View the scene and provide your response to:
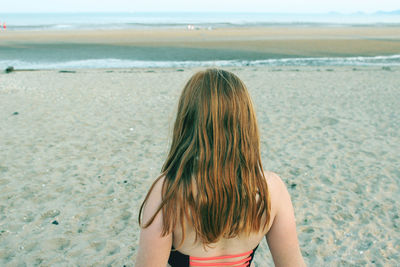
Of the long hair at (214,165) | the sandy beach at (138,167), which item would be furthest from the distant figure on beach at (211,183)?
the sandy beach at (138,167)

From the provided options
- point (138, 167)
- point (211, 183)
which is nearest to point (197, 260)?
point (211, 183)

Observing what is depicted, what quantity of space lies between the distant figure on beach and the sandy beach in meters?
0.36

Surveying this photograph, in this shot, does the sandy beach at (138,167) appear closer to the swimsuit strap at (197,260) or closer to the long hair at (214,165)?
the long hair at (214,165)

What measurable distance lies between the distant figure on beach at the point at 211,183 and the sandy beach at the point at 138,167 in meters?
0.36

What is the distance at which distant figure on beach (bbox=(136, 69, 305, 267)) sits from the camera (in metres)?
1.35

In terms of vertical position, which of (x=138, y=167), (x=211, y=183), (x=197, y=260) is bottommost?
(x=138, y=167)

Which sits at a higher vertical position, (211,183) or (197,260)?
(211,183)

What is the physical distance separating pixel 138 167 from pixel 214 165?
451 cm

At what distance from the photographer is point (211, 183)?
1.36m

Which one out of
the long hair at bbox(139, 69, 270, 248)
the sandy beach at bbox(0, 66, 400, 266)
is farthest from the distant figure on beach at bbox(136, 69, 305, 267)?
the sandy beach at bbox(0, 66, 400, 266)

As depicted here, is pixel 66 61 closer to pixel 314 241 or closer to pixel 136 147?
pixel 136 147

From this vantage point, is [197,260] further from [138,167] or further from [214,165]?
[138,167]

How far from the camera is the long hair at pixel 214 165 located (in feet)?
4.44

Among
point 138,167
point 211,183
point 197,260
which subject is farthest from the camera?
point 138,167
